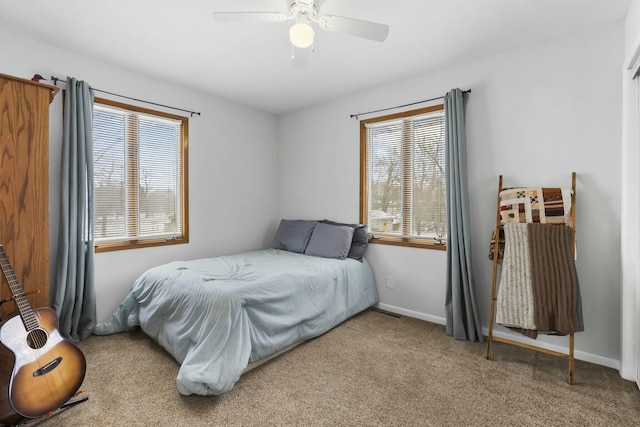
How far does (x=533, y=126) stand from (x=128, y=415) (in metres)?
3.43

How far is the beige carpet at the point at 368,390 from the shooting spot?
1.75m

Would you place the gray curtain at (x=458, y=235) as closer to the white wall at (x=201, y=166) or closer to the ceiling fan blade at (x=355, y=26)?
the ceiling fan blade at (x=355, y=26)

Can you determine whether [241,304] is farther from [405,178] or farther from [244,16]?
[405,178]

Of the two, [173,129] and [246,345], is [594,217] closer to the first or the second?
[246,345]

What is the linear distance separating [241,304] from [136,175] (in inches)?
76.1

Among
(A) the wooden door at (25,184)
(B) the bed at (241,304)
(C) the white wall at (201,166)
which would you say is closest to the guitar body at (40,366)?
(A) the wooden door at (25,184)

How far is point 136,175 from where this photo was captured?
319 cm

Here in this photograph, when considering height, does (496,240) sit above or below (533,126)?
below

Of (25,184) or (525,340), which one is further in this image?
(525,340)

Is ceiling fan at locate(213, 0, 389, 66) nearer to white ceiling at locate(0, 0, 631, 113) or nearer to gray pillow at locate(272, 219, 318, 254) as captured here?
white ceiling at locate(0, 0, 631, 113)

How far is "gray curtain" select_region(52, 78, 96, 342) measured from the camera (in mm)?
2549

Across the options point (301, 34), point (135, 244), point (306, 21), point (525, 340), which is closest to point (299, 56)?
point (306, 21)


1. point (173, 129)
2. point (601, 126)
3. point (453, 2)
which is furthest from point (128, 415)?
point (601, 126)

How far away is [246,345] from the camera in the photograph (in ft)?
6.93
